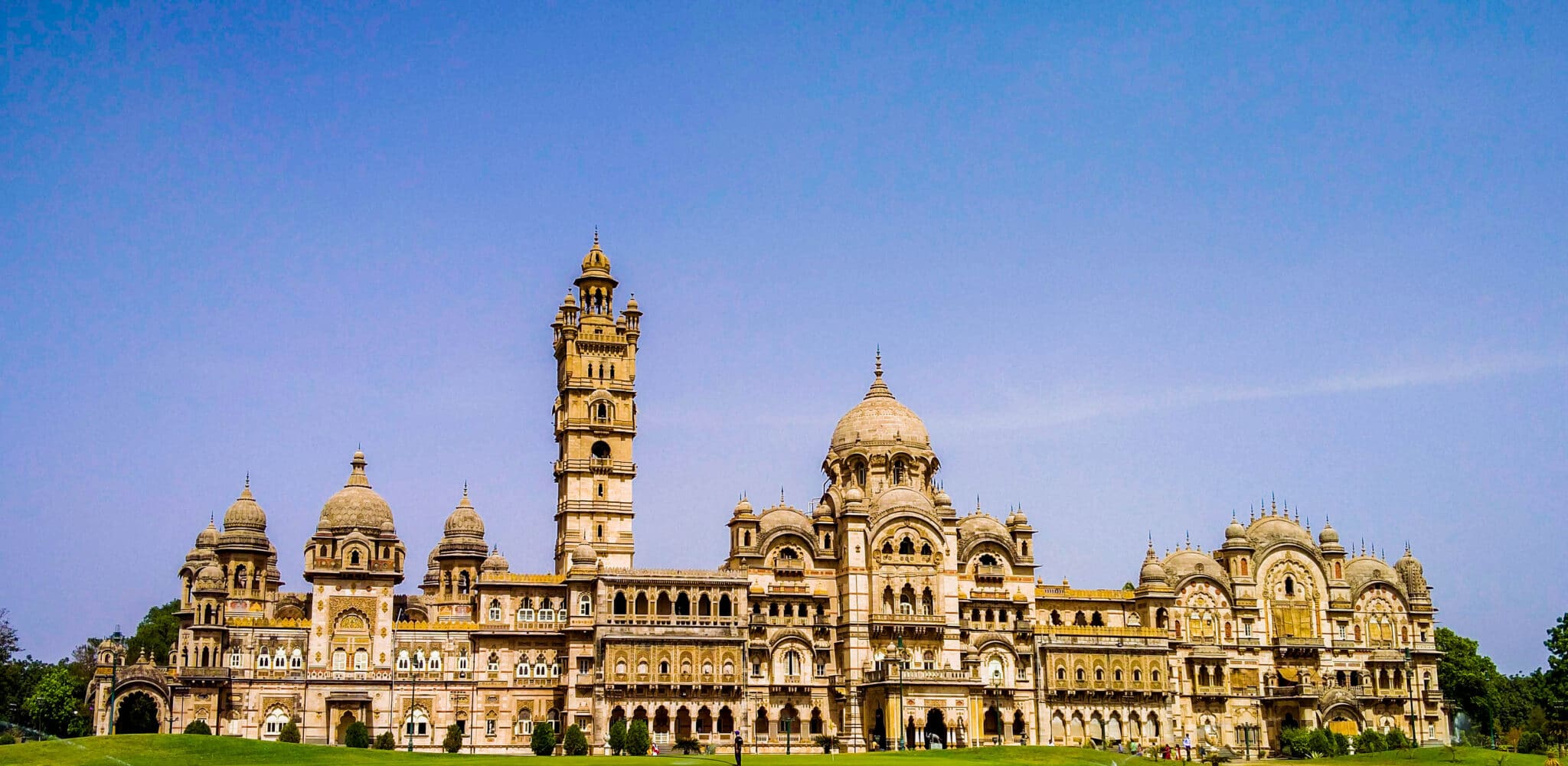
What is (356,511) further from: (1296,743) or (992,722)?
(1296,743)

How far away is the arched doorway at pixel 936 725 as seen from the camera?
252ft

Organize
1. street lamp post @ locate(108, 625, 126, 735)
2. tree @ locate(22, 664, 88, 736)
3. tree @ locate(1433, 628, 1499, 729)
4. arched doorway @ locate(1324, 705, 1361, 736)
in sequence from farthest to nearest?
tree @ locate(1433, 628, 1499, 729)
tree @ locate(22, 664, 88, 736)
arched doorway @ locate(1324, 705, 1361, 736)
street lamp post @ locate(108, 625, 126, 735)

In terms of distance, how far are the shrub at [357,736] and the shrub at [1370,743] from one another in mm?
46863

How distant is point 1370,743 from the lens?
7731 cm

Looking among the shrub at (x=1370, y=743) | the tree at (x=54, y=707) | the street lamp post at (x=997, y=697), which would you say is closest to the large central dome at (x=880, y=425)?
the street lamp post at (x=997, y=697)

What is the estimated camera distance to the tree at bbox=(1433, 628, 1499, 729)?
9944 cm

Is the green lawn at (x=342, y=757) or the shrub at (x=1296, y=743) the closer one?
the green lawn at (x=342, y=757)

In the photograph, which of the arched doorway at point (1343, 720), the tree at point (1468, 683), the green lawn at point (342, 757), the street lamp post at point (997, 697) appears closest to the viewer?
the green lawn at point (342, 757)

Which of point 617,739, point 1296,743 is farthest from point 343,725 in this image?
point 1296,743

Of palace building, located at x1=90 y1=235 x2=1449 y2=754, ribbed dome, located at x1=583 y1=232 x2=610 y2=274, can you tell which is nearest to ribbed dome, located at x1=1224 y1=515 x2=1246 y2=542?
palace building, located at x1=90 y1=235 x2=1449 y2=754

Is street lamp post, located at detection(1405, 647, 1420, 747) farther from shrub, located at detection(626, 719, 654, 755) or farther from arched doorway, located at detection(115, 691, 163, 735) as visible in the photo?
arched doorway, located at detection(115, 691, 163, 735)

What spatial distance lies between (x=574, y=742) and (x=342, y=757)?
16565mm

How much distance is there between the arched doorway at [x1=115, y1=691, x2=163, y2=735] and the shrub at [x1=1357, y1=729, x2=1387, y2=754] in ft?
189

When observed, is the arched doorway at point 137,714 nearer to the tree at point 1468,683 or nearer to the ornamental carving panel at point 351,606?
the ornamental carving panel at point 351,606
